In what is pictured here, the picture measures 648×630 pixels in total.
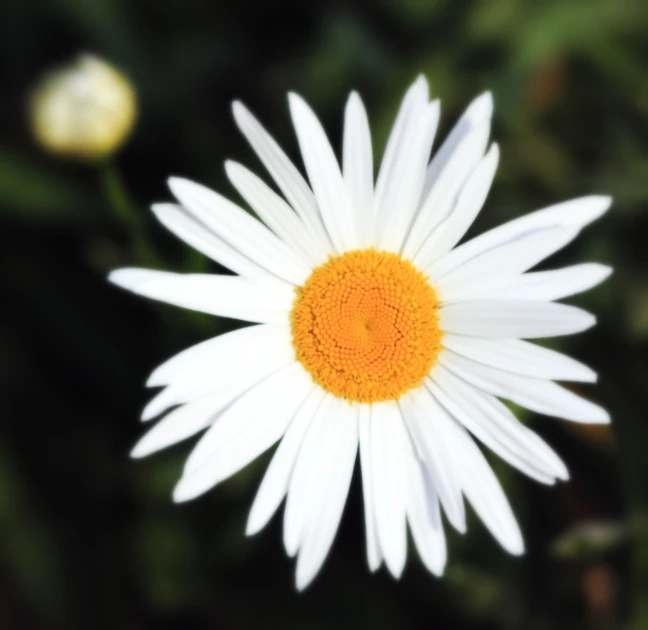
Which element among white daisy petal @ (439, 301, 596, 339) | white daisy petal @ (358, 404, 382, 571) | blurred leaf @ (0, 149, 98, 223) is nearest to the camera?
white daisy petal @ (439, 301, 596, 339)

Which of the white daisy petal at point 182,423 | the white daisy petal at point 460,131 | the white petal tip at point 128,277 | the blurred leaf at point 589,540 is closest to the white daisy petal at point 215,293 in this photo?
the white petal tip at point 128,277

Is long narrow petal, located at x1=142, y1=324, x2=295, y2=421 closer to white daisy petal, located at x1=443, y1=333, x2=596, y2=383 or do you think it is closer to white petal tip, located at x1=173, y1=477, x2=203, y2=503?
white petal tip, located at x1=173, y1=477, x2=203, y2=503

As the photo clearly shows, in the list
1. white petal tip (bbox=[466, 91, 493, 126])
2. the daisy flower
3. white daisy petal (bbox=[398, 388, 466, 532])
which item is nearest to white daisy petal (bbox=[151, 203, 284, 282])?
the daisy flower

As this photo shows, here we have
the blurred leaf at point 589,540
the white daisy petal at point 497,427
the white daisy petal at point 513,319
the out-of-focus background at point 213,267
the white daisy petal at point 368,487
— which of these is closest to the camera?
the white daisy petal at point 513,319

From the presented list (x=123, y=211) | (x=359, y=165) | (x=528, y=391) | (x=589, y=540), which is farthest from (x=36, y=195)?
(x=589, y=540)

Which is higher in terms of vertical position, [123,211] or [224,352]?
[123,211]

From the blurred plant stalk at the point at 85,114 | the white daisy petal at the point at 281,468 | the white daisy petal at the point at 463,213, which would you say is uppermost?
the blurred plant stalk at the point at 85,114

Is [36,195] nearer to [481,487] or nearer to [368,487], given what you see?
[368,487]

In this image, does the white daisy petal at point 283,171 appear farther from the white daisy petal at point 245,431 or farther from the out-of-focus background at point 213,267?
the out-of-focus background at point 213,267
